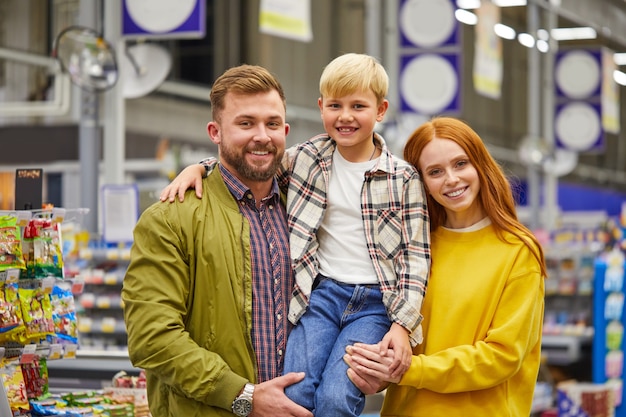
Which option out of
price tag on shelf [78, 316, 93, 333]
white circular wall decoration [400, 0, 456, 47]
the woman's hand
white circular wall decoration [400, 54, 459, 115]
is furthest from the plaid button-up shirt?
white circular wall decoration [400, 54, 459, 115]

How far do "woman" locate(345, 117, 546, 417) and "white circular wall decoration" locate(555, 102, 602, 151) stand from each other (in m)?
13.8

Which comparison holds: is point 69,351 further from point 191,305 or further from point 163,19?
point 163,19

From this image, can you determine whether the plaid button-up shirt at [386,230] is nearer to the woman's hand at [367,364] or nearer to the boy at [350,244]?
the boy at [350,244]

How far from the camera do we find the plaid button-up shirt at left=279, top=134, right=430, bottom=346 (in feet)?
10.1

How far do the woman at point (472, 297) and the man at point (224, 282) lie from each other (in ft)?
1.31

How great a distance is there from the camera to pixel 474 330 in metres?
3.16

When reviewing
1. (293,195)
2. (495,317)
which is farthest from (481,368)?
(293,195)

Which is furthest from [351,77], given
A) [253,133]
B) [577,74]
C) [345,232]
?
[577,74]

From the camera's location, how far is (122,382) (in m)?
4.25

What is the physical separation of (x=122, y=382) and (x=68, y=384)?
688 millimetres

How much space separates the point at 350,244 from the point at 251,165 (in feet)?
1.30

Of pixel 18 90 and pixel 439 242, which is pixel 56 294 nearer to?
pixel 439 242

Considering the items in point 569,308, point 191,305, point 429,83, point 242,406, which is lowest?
point 569,308

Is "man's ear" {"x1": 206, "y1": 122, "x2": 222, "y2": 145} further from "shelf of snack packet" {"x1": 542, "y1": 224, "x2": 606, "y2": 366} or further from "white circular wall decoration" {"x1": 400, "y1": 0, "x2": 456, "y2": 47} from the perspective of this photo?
"white circular wall decoration" {"x1": 400, "y1": 0, "x2": 456, "y2": 47}
